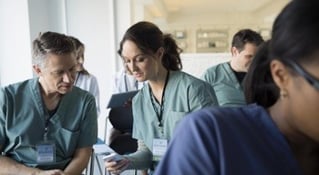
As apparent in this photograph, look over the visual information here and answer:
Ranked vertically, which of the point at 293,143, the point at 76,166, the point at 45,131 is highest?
the point at 293,143

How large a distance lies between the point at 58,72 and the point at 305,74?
1249 mm

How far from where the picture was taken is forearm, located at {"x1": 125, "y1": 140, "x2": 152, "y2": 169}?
1.66 metres

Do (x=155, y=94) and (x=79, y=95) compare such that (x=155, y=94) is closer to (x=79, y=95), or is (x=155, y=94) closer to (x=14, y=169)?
(x=79, y=95)

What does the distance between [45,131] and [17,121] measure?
127mm

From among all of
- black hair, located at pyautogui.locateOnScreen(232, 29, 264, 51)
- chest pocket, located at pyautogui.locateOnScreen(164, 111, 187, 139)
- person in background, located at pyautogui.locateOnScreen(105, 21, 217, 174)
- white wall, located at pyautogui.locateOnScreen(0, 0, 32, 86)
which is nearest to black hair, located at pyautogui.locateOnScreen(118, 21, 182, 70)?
person in background, located at pyautogui.locateOnScreen(105, 21, 217, 174)

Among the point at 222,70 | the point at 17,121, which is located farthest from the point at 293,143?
the point at 222,70

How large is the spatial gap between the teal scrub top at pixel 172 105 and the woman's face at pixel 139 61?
3.9 inches

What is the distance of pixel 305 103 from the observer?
60 centimetres

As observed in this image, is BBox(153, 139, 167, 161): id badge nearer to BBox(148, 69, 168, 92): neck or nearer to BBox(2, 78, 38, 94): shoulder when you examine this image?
BBox(148, 69, 168, 92): neck

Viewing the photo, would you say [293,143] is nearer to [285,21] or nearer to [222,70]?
[285,21]

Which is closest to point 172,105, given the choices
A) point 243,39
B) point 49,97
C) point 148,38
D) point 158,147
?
point 158,147

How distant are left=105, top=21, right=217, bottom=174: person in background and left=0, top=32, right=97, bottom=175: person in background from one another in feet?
0.85

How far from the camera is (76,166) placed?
1.71 m

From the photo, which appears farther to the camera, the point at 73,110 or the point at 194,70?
the point at 194,70
